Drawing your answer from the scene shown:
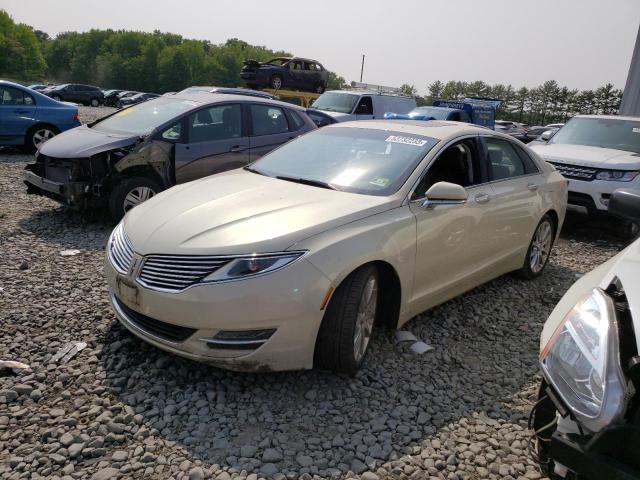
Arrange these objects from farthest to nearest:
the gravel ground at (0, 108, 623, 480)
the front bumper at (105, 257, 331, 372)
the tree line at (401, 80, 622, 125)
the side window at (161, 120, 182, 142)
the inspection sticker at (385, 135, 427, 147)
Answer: the tree line at (401, 80, 622, 125) → the side window at (161, 120, 182, 142) → the inspection sticker at (385, 135, 427, 147) → the front bumper at (105, 257, 331, 372) → the gravel ground at (0, 108, 623, 480)

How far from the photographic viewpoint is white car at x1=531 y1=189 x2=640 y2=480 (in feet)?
5.37

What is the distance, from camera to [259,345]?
2.87m

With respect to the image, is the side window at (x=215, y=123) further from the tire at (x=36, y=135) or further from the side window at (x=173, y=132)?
the tire at (x=36, y=135)

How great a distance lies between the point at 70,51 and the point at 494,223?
12682 cm

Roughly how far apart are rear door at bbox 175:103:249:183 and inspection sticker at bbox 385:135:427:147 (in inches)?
124

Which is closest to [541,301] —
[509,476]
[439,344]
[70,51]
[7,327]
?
[439,344]

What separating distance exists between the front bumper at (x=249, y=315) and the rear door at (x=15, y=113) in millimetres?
9438

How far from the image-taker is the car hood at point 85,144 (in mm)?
6059

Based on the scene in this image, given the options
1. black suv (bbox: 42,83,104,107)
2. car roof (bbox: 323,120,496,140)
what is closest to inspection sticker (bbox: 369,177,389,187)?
car roof (bbox: 323,120,496,140)

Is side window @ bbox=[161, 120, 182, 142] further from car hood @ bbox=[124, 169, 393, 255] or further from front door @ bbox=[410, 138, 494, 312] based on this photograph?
front door @ bbox=[410, 138, 494, 312]

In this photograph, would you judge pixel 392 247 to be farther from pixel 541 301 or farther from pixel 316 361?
pixel 541 301

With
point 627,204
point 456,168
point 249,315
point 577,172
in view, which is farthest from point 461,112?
point 249,315

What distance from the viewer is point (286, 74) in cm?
2209

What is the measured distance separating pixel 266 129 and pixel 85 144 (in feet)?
7.68
